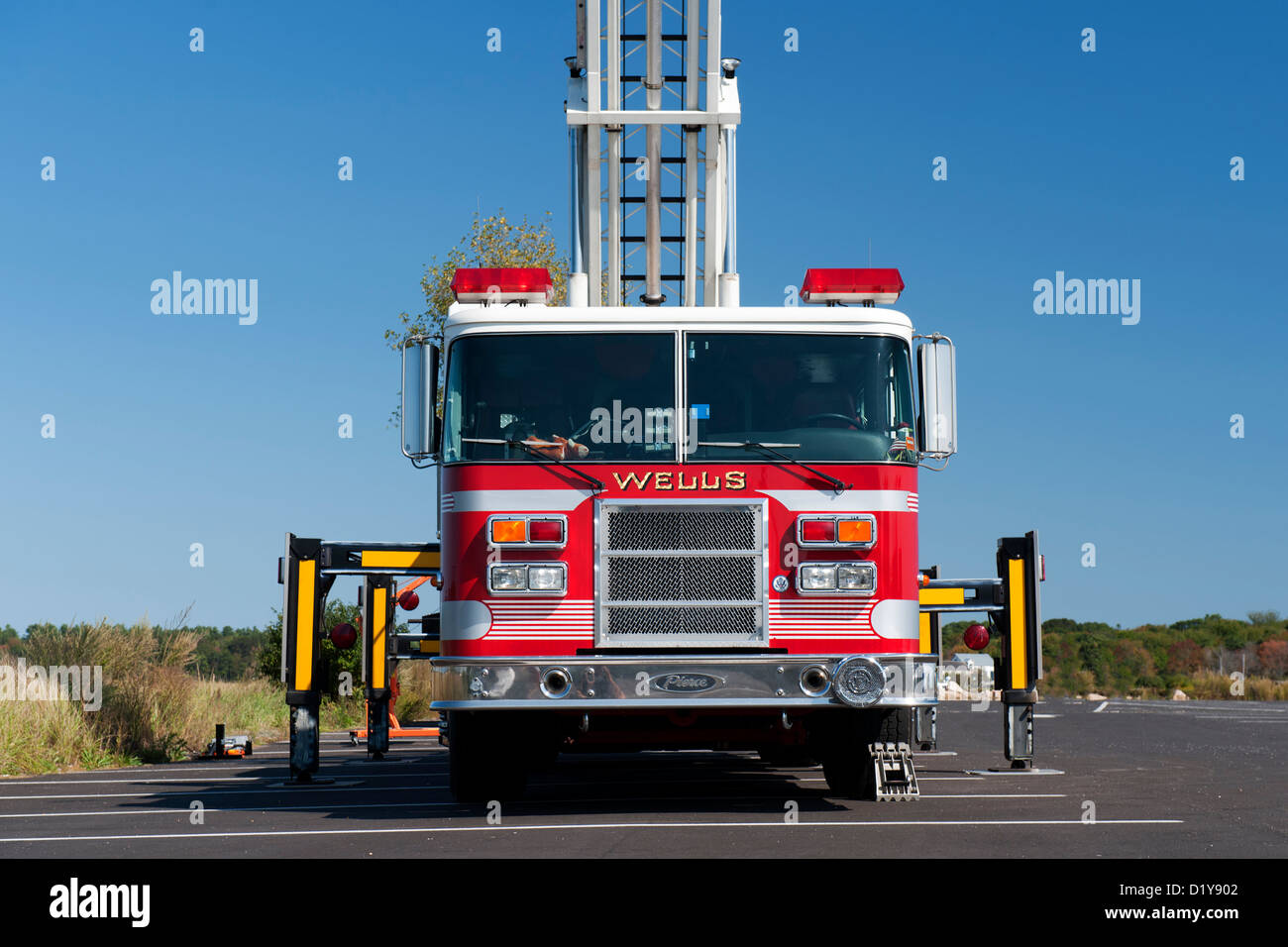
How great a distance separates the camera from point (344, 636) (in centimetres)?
1513

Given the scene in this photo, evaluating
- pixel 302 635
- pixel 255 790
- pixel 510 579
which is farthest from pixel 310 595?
pixel 510 579

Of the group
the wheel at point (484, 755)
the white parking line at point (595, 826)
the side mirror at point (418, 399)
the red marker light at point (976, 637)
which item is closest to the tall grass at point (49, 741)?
the wheel at point (484, 755)

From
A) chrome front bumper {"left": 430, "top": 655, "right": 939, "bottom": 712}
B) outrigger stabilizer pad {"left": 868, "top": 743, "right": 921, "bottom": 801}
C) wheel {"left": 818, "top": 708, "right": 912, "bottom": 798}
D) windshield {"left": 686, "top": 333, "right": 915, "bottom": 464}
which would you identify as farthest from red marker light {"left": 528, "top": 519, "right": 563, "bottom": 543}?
outrigger stabilizer pad {"left": 868, "top": 743, "right": 921, "bottom": 801}

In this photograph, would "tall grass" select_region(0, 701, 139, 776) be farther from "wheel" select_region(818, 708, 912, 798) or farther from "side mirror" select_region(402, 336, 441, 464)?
"wheel" select_region(818, 708, 912, 798)

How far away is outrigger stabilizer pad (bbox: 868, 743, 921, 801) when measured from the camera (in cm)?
1066

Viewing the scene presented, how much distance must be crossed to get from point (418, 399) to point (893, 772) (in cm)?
408

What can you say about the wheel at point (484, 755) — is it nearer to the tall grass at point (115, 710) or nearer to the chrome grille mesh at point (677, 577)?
the chrome grille mesh at point (677, 577)

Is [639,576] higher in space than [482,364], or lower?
lower

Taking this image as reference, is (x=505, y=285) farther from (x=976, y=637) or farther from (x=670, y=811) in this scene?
(x=976, y=637)

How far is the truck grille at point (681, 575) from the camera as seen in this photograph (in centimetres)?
983
